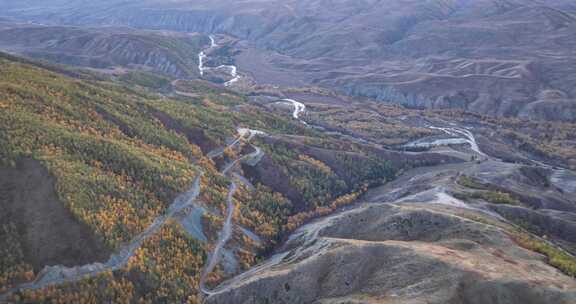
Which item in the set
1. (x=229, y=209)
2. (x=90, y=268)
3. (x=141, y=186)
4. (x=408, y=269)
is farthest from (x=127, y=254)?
(x=408, y=269)

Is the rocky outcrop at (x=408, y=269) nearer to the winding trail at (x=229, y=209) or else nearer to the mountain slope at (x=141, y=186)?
the winding trail at (x=229, y=209)

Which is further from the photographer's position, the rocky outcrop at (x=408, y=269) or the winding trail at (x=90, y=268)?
the winding trail at (x=90, y=268)

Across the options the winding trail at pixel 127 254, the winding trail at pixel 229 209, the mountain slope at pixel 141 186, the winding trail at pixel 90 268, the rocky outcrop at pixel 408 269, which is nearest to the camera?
the rocky outcrop at pixel 408 269

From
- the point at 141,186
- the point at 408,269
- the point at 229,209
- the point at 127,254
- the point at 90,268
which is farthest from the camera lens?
the point at 229,209

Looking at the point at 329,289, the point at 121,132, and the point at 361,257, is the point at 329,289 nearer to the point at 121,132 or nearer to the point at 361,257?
the point at 361,257

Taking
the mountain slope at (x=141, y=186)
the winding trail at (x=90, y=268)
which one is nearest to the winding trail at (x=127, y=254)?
the winding trail at (x=90, y=268)

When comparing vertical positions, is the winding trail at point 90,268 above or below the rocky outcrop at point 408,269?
below

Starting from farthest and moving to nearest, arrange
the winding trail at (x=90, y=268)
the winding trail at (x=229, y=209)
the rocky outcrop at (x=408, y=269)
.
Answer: the winding trail at (x=229, y=209) < the winding trail at (x=90, y=268) < the rocky outcrop at (x=408, y=269)

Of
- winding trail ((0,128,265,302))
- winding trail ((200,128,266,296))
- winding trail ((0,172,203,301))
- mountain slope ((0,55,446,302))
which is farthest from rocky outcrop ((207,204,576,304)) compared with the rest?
winding trail ((0,172,203,301))

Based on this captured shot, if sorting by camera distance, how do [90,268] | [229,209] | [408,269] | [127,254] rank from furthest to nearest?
[229,209] < [127,254] < [90,268] < [408,269]

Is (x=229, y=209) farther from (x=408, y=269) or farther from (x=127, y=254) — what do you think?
(x=408, y=269)

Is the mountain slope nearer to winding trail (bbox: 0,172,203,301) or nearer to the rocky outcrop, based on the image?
winding trail (bbox: 0,172,203,301)
